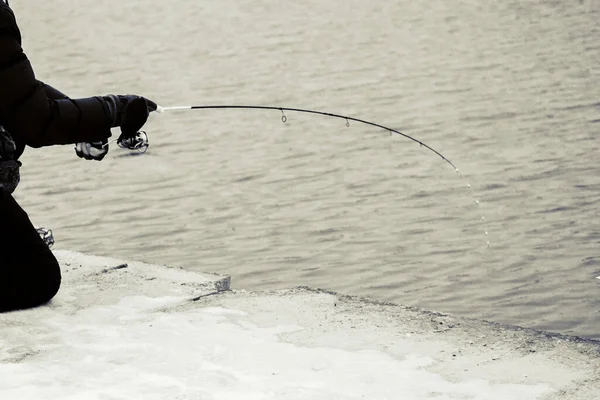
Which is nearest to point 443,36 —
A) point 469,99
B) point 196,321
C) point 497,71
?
point 497,71

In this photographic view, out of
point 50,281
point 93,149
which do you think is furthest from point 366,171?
point 50,281

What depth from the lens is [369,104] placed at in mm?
10422

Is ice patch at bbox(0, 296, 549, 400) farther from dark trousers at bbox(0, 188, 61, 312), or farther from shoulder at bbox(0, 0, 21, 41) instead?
shoulder at bbox(0, 0, 21, 41)

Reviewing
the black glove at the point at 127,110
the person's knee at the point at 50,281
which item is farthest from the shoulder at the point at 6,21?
the person's knee at the point at 50,281

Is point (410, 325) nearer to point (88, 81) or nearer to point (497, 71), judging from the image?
point (497, 71)

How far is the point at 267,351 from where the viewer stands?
4074mm

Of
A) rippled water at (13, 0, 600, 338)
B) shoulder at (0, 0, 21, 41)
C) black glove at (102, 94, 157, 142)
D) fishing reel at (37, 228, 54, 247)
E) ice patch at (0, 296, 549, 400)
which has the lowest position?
rippled water at (13, 0, 600, 338)

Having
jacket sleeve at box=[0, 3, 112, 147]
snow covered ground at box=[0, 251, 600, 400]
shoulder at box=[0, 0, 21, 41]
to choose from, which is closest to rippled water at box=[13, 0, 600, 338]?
snow covered ground at box=[0, 251, 600, 400]

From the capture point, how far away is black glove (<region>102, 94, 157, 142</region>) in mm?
4359

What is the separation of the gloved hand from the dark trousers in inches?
12.9

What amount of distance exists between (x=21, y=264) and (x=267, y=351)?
1.04 meters

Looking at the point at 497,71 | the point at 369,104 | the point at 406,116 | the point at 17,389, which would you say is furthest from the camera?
the point at 497,71

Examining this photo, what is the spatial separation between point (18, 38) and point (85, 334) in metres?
1.05

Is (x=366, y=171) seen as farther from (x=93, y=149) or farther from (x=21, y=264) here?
(x=21, y=264)
